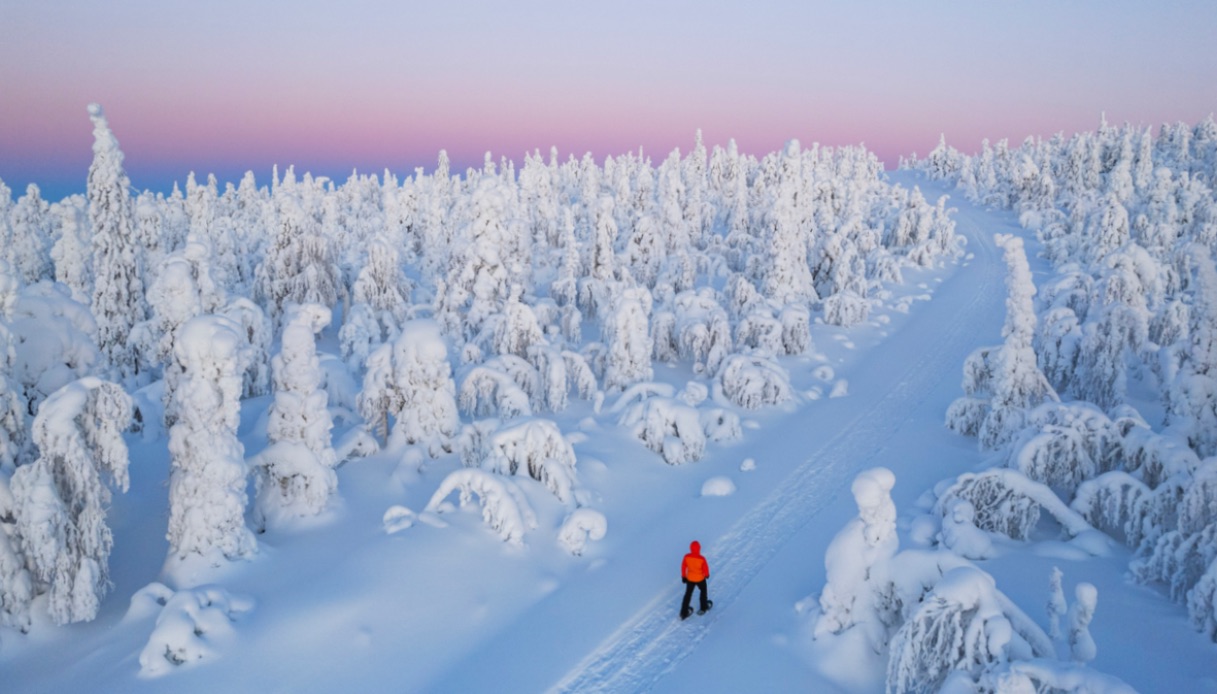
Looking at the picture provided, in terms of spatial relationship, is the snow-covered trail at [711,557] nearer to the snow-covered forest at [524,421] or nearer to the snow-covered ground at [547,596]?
the snow-covered ground at [547,596]

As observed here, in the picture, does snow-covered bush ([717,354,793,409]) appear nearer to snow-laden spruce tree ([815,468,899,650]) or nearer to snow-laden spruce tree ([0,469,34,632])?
snow-laden spruce tree ([815,468,899,650])

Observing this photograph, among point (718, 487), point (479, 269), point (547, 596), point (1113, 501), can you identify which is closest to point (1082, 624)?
point (1113, 501)

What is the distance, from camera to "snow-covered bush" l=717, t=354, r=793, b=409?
21.1m

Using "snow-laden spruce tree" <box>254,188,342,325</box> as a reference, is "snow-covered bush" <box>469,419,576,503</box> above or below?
below

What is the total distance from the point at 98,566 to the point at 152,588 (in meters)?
0.84

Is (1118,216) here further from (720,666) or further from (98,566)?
(98,566)

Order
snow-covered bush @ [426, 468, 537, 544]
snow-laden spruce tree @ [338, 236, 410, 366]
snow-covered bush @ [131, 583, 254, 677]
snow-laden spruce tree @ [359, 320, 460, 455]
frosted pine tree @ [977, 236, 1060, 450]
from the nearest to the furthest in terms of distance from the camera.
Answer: snow-covered bush @ [131, 583, 254, 677], snow-covered bush @ [426, 468, 537, 544], snow-laden spruce tree @ [359, 320, 460, 455], frosted pine tree @ [977, 236, 1060, 450], snow-laden spruce tree @ [338, 236, 410, 366]

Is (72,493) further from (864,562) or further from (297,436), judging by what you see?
(864,562)

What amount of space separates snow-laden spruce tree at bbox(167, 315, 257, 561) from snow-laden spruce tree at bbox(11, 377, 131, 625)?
0.80m

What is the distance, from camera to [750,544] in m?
12.7

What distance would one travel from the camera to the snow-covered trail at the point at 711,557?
361 inches

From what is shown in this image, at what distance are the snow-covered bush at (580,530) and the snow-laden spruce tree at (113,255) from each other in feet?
65.1

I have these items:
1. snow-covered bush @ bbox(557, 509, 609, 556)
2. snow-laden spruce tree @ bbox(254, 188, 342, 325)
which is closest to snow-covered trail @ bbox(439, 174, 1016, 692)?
snow-covered bush @ bbox(557, 509, 609, 556)

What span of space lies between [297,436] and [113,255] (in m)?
17.1
